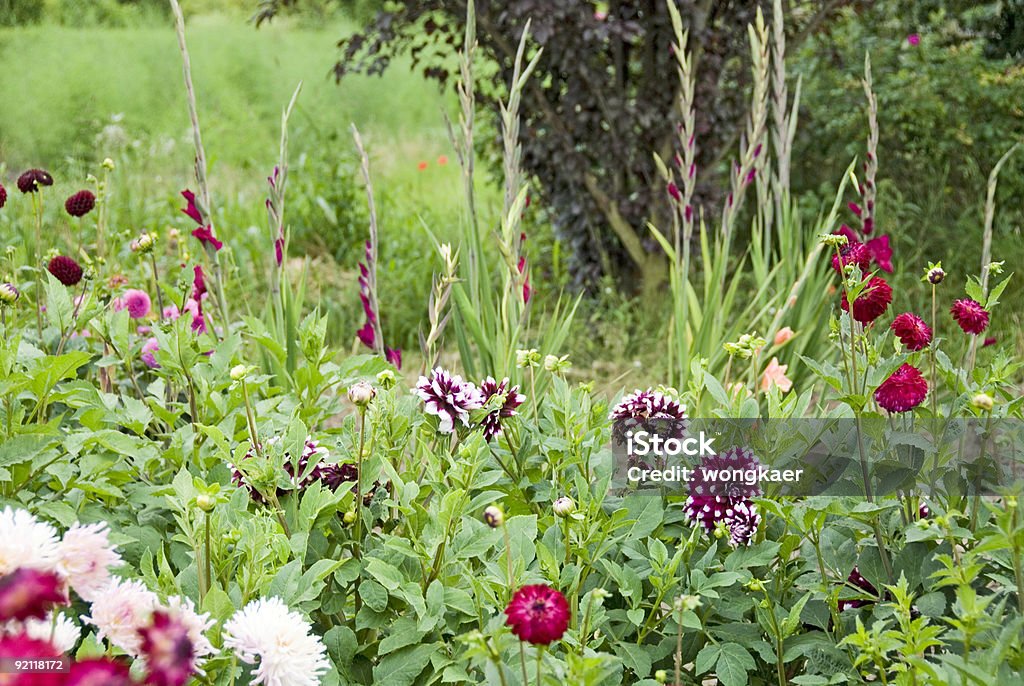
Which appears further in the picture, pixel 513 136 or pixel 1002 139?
pixel 1002 139

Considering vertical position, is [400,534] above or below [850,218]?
above

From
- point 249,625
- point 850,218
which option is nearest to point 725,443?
point 249,625

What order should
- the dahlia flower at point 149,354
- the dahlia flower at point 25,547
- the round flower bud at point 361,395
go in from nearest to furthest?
the dahlia flower at point 25,547 → the round flower bud at point 361,395 → the dahlia flower at point 149,354

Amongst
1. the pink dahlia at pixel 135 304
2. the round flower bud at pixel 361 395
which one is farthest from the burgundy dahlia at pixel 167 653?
the pink dahlia at pixel 135 304

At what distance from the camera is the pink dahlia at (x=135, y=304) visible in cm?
206

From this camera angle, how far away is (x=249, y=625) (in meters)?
0.88

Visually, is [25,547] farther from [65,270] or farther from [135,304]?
[135,304]

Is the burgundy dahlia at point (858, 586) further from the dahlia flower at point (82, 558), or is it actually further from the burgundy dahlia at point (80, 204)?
the burgundy dahlia at point (80, 204)

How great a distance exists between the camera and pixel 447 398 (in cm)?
125

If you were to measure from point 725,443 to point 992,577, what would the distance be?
0.36 meters

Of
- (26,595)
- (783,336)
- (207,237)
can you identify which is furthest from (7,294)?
(783,336)

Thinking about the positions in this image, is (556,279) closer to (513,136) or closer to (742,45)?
(742,45)

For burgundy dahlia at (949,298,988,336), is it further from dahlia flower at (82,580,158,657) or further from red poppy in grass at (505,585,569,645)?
dahlia flower at (82,580,158,657)

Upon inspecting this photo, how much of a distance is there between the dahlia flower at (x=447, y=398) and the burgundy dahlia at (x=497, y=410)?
0.06m
